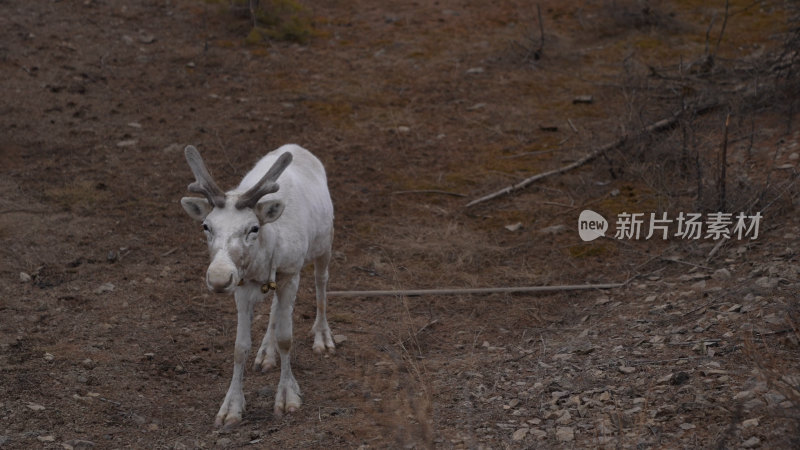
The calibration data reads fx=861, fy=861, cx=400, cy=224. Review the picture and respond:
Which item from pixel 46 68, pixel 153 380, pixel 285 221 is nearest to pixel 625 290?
pixel 285 221

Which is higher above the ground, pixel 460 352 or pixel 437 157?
pixel 437 157

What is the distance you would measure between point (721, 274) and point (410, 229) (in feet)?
11.3

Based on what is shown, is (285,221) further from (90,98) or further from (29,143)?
(90,98)

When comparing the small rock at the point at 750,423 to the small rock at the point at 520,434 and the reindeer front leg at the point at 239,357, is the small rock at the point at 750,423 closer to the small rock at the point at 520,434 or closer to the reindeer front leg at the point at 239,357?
the small rock at the point at 520,434

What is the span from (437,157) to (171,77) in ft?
15.3

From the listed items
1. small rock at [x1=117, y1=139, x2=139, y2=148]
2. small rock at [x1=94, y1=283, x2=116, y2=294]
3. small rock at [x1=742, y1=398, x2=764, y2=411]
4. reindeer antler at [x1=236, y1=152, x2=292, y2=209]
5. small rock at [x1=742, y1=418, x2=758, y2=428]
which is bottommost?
small rock at [x1=94, y1=283, x2=116, y2=294]

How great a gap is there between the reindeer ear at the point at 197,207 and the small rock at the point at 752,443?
146 inches

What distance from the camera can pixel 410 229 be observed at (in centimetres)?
972

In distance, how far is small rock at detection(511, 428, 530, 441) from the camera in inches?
222

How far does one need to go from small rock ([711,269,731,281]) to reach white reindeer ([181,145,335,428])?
3461 mm

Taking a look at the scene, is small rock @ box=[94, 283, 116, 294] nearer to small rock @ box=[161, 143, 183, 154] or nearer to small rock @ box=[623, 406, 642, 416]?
small rock @ box=[161, 143, 183, 154]

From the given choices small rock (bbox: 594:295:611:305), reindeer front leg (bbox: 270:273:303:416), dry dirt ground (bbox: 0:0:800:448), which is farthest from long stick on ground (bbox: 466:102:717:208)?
reindeer front leg (bbox: 270:273:303:416)

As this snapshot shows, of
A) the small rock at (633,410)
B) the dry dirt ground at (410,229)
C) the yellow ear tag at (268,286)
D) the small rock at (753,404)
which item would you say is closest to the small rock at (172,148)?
the dry dirt ground at (410,229)

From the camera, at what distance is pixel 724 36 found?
1437cm
